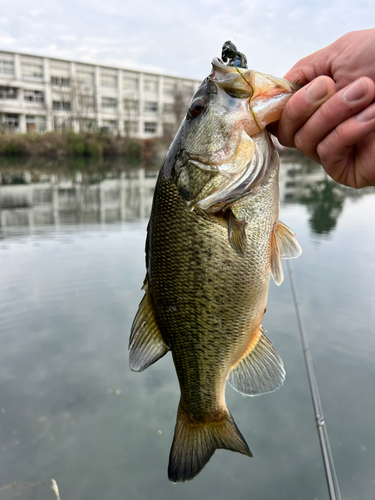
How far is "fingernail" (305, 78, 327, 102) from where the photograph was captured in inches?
50.7

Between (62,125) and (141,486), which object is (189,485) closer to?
(141,486)

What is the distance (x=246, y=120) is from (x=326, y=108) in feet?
1.02

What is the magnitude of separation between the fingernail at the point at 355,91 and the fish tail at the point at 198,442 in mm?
1604

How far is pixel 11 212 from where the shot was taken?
11797 millimetres

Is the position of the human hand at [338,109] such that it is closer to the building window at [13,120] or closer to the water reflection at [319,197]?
the water reflection at [319,197]

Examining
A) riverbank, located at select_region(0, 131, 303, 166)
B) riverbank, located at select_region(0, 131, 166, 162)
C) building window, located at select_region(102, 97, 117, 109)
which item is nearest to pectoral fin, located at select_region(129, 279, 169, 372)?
riverbank, located at select_region(0, 131, 303, 166)

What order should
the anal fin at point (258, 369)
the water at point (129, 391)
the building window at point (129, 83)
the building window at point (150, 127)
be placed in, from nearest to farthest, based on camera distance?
the anal fin at point (258, 369) < the water at point (129, 391) < the building window at point (129, 83) < the building window at point (150, 127)

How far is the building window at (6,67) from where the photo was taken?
164 ft

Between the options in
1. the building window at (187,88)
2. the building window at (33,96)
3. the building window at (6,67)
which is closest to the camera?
the building window at (6,67)

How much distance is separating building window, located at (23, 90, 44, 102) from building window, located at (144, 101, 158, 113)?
55.3 ft

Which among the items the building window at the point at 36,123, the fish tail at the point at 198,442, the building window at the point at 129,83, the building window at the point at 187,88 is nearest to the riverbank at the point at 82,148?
the building window at the point at 36,123

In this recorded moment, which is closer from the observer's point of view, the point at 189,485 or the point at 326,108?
the point at 326,108

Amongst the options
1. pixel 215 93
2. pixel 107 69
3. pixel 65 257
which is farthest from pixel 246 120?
pixel 107 69

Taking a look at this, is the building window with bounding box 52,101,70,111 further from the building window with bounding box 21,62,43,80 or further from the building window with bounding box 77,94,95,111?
the building window with bounding box 21,62,43,80
